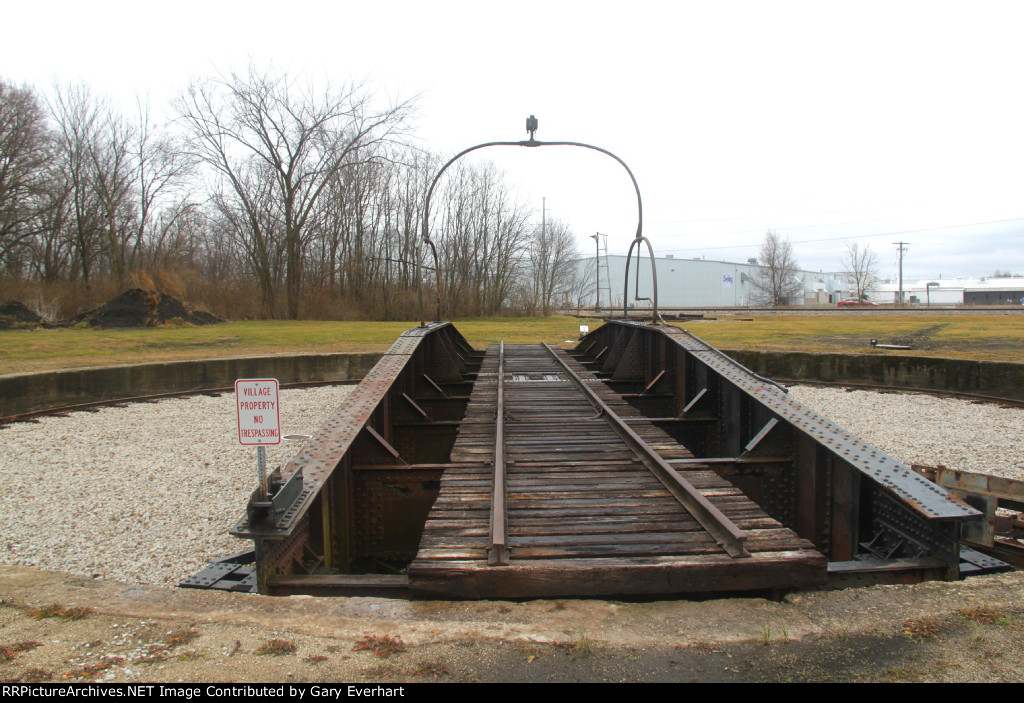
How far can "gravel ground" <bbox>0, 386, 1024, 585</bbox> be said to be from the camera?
5.50m

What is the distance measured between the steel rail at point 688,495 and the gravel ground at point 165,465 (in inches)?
137

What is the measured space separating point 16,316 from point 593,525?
30.4m

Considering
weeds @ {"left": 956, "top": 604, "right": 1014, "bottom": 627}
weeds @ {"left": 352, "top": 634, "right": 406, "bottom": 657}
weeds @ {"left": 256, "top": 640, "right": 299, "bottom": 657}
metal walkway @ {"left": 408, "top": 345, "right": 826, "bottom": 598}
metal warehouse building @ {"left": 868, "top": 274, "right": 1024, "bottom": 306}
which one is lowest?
weeds @ {"left": 352, "top": 634, "right": 406, "bottom": 657}

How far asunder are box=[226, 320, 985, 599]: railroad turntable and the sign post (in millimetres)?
323

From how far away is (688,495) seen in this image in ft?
14.5

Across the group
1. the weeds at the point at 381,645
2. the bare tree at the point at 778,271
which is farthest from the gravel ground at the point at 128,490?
the bare tree at the point at 778,271

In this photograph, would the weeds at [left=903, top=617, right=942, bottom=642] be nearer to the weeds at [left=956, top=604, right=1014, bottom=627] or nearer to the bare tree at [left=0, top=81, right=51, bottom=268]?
the weeds at [left=956, top=604, right=1014, bottom=627]

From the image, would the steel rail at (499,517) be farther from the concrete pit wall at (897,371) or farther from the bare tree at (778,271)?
the bare tree at (778,271)

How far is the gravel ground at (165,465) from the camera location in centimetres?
550

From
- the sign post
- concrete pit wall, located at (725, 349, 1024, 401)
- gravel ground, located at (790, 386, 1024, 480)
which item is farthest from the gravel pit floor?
concrete pit wall, located at (725, 349, 1024, 401)

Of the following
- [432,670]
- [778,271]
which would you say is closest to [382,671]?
[432,670]

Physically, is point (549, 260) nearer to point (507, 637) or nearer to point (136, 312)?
point (136, 312)
